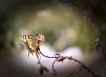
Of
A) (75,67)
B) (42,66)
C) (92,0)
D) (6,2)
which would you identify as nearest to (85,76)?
(75,67)

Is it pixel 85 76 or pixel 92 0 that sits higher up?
pixel 92 0

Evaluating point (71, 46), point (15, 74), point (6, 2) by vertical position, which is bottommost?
point (15, 74)

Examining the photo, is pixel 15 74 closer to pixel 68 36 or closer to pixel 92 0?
pixel 68 36
